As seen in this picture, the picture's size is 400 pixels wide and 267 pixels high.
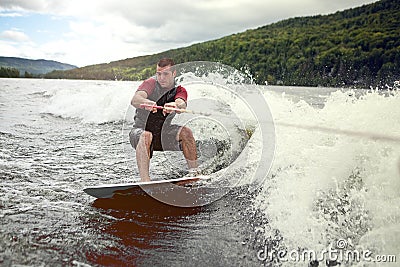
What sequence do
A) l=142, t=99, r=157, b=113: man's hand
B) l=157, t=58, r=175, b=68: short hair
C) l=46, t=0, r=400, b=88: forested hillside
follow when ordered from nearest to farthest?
l=142, t=99, r=157, b=113: man's hand < l=157, t=58, r=175, b=68: short hair < l=46, t=0, r=400, b=88: forested hillside

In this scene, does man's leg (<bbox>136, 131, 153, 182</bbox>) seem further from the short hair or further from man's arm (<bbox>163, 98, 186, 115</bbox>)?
the short hair

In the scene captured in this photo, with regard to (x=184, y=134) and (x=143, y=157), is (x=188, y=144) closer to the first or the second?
(x=184, y=134)

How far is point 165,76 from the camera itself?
5422 millimetres

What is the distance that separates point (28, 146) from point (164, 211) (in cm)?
512

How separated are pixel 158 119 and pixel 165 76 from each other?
0.68m

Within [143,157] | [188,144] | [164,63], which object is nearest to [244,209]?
[188,144]

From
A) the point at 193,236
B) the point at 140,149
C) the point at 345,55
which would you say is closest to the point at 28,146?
the point at 140,149

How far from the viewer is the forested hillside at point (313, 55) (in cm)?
7075

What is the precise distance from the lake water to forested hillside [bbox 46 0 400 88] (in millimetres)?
56704

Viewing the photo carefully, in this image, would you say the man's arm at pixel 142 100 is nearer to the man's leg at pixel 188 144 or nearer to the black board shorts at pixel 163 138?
the black board shorts at pixel 163 138

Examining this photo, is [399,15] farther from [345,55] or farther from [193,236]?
[193,236]

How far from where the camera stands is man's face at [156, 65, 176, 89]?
17.7 feet

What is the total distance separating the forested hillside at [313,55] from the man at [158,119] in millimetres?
56976

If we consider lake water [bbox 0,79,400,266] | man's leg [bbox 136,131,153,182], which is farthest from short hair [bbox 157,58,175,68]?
lake water [bbox 0,79,400,266]
